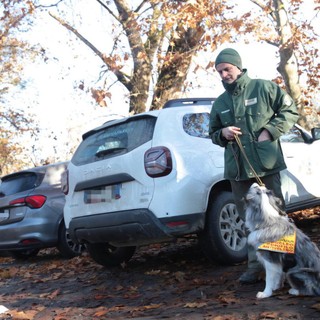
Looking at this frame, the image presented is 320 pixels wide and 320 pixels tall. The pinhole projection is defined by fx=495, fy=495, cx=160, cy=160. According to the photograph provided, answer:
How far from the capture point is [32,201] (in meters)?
8.59

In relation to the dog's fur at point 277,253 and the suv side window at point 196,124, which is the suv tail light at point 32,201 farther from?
the dog's fur at point 277,253

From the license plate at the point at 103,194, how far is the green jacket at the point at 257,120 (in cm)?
144

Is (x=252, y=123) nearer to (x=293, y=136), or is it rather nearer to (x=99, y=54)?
(x=293, y=136)

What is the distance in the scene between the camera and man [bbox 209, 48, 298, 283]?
4.56 meters

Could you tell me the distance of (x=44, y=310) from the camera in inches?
205

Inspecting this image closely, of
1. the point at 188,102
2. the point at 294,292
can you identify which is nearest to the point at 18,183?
the point at 188,102

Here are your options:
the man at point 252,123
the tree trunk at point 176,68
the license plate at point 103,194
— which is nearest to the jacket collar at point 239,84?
the man at point 252,123

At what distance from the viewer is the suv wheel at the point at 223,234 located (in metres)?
5.55

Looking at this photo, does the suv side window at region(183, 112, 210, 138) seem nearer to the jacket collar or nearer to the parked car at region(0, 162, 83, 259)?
the jacket collar

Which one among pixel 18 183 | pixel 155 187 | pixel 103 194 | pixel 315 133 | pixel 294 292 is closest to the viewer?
pixel 294 292

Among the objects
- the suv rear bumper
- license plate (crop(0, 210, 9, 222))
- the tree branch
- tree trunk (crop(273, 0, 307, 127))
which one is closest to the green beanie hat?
the suv rear bumper

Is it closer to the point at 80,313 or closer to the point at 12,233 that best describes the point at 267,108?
the point at 80,313

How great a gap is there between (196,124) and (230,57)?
1534 mm

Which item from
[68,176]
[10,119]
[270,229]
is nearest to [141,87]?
[68,176]
